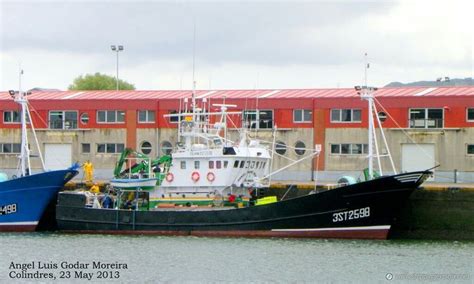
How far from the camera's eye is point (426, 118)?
57750mm

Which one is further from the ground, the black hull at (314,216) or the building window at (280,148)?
the building window at (280,148)

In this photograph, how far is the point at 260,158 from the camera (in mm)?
46688

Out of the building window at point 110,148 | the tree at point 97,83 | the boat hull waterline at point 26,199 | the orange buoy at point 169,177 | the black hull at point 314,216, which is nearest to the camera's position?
the black hull at point 314,216

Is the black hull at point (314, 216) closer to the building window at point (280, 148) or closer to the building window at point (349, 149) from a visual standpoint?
the building window at point (280, 148)

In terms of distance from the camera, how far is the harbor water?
113ft

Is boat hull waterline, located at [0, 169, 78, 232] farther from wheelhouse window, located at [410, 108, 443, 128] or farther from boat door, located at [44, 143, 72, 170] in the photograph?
wheelhouse window, located at [410, 108, 443, 128]

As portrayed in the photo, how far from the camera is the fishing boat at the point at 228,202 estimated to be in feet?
143

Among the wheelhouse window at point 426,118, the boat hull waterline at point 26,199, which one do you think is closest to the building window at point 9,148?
the boat hull waterline at point 26,199

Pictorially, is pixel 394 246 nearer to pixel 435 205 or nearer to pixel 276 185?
pixel 435 205

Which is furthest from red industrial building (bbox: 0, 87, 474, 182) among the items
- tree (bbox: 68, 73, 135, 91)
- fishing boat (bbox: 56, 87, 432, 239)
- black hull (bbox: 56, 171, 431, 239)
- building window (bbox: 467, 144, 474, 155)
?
tree (bbox: 68, 73, 135, 91)

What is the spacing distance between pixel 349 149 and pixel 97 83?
51.5 m

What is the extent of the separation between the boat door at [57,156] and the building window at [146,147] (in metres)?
3.98

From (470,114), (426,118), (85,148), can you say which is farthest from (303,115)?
(85,148)

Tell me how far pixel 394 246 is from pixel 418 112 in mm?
16893
